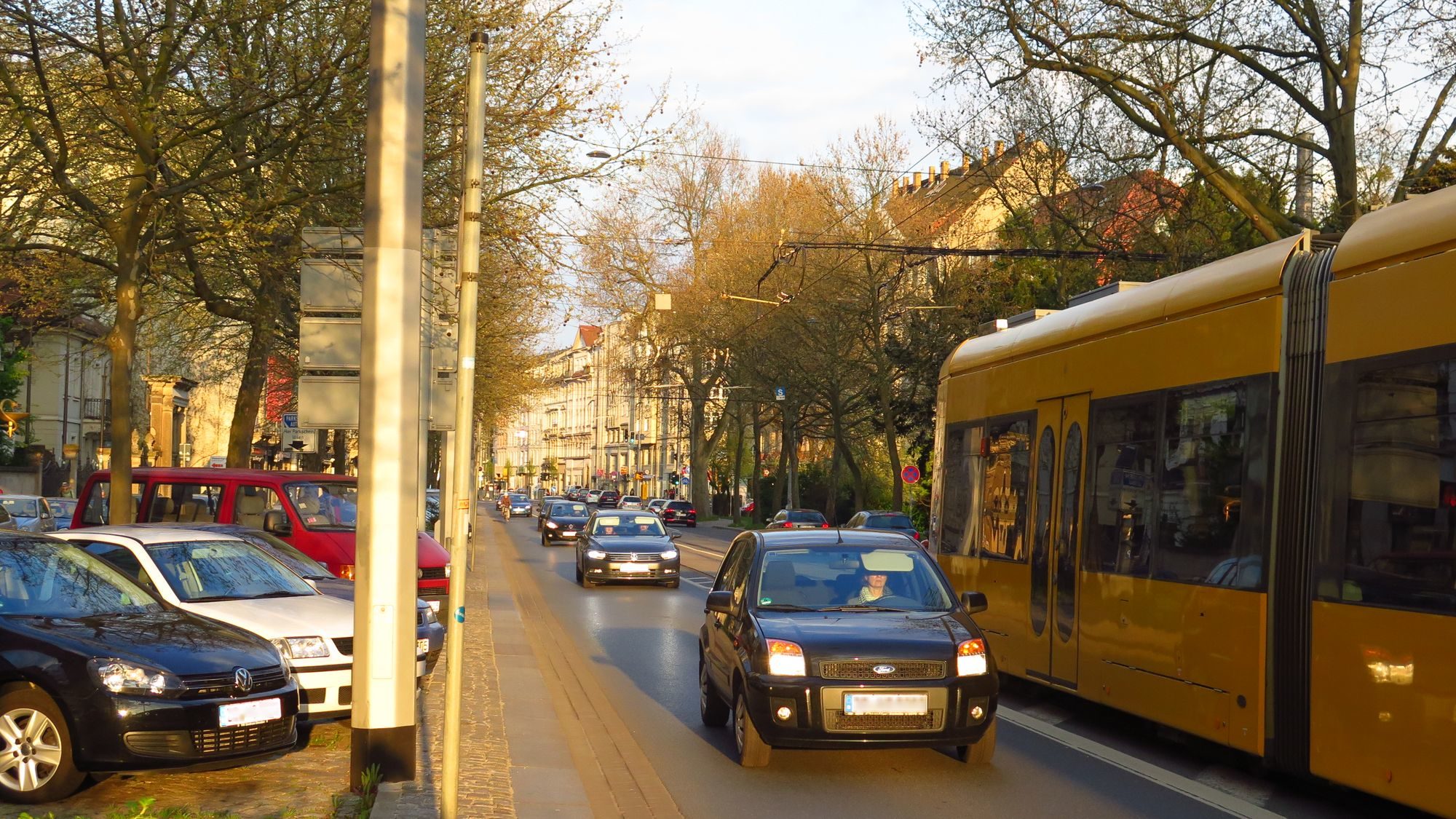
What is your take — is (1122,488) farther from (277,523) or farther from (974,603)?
(277,523)

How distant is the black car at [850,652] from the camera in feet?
29.1

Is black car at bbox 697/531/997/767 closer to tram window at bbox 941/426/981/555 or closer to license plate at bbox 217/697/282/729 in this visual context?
license plate at bbox 217/697/282/729

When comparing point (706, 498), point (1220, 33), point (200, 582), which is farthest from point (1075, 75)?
point (706, 498)

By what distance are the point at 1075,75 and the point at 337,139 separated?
13474 mm

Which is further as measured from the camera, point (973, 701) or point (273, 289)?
point (273, 289)

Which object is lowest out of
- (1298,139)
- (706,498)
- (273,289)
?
(706,498)

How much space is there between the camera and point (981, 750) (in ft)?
31.5

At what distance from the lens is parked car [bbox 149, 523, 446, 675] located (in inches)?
472

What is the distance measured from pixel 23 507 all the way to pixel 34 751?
2989 centimetres

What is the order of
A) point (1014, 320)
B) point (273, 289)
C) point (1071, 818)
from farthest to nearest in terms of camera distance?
1. point (273, 289)
2. point (1014, 320)
3. point (1071, 818)

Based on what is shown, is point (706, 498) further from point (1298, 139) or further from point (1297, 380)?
point (1297, 380)

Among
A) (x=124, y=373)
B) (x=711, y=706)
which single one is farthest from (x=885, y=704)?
(x=124, y=373)

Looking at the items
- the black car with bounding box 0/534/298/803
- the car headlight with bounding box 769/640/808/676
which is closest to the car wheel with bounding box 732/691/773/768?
the car headlight with bounding box 769/640/808/676

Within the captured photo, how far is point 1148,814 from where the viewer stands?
8.06 metres
